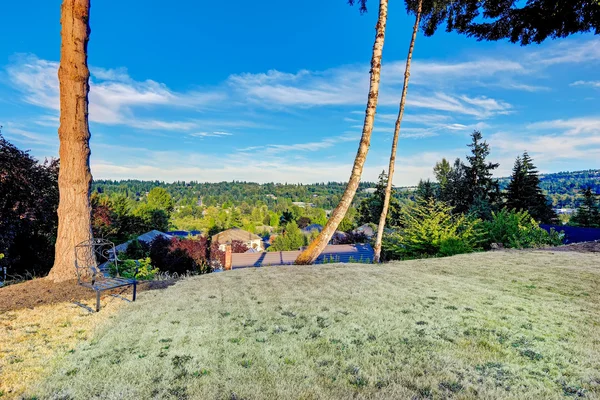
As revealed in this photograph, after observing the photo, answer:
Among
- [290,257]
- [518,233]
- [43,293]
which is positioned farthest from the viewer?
[290,257]

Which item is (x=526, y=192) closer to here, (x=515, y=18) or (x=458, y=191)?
(x=458, y=191)

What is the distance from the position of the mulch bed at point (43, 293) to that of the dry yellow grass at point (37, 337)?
317 mm

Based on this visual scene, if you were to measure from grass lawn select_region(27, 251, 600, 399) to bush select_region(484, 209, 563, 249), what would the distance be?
8.85 metres

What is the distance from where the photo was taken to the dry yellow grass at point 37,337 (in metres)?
2.87

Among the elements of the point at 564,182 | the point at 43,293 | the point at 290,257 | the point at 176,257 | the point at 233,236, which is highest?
the point at 564,182

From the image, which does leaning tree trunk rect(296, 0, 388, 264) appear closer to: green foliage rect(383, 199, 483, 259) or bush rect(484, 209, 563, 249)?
green foliage rect(383, 199, 483, 259)

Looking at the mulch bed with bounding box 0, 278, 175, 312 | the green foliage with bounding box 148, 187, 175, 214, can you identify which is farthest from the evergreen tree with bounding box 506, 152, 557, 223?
the green foliage with bounding box 148, 187, 175, 214

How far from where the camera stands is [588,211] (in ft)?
126

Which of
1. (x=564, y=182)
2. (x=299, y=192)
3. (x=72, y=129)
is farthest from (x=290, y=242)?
(x=299, y=192)

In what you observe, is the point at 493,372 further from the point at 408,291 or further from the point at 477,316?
the point at 408,291

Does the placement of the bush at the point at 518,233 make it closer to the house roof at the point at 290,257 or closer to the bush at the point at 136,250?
the house roof at the point at 290,257

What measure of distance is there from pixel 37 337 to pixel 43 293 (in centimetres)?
219

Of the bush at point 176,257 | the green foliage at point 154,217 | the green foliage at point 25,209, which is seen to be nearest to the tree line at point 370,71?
the green foliage at point 25,209

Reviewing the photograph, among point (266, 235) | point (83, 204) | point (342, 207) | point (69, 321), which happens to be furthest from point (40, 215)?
point (266, 235)
